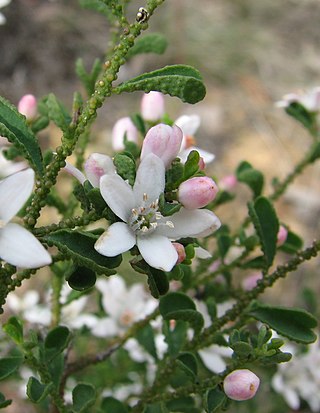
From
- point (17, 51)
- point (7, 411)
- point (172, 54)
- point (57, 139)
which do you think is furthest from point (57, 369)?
point (172, 54)

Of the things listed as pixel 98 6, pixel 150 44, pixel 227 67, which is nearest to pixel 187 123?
pixel 150 44

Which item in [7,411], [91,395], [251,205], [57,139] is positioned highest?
[251,205]

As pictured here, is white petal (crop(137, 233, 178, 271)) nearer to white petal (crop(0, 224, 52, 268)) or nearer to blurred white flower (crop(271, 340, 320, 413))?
white petal (crop(0, 224, 52, 268))

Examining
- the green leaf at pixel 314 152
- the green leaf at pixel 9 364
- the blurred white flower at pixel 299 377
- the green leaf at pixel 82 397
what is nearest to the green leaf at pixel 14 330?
the green leaf at pixel 9 364

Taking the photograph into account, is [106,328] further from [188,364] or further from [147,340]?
[188,364]

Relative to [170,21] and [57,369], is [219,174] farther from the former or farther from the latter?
[57,369]

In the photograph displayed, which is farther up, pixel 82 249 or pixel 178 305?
pixel 82 249

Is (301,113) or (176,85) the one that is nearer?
(176,85)
